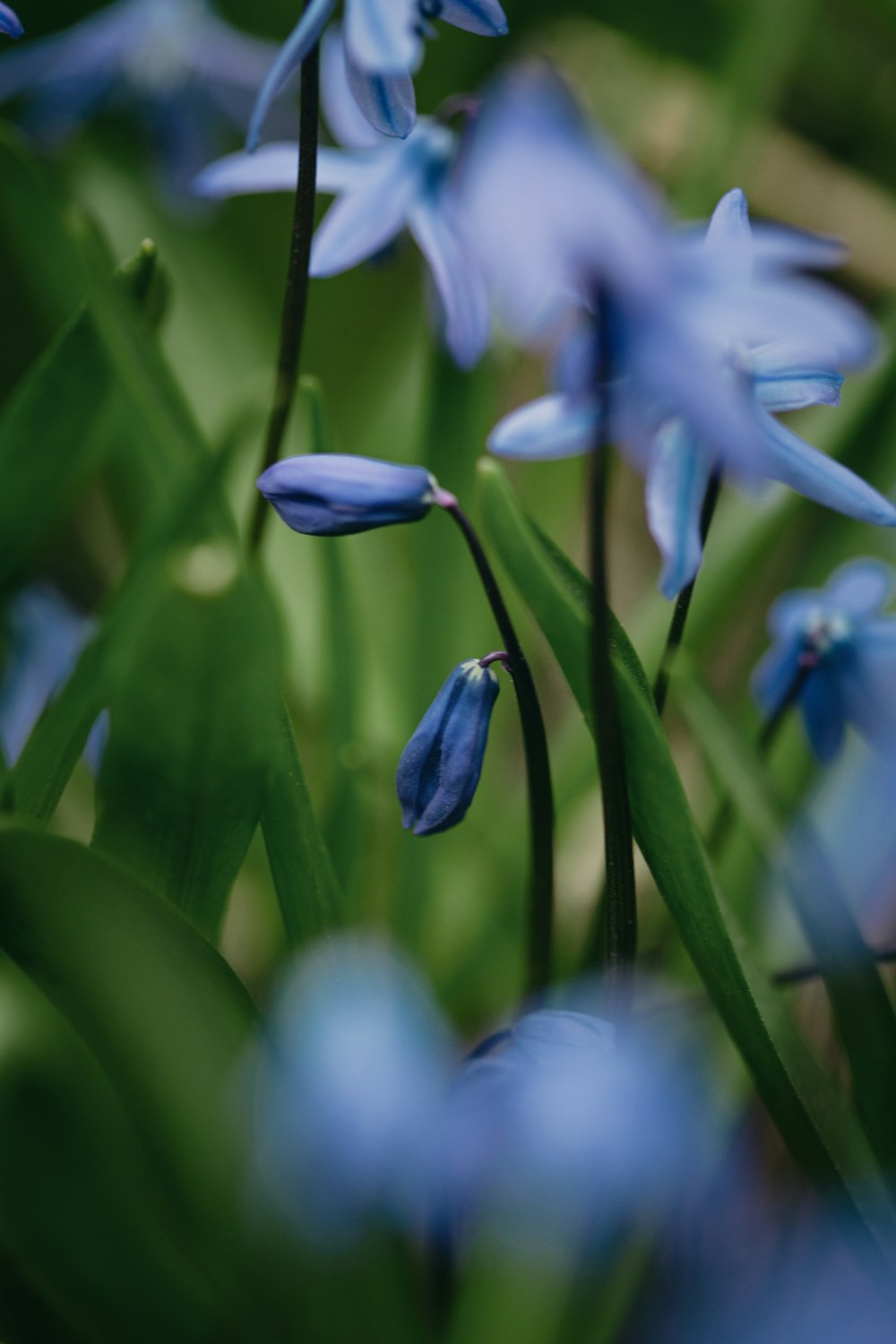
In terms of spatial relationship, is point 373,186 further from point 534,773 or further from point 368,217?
point 534,773

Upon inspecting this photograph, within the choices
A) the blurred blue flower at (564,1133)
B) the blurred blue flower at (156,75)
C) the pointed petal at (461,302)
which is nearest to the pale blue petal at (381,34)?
the pointed petal at (461,302)

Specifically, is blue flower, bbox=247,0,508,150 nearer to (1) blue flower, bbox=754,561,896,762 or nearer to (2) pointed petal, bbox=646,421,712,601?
(2) pointed petal, bbox=646,421,712,601

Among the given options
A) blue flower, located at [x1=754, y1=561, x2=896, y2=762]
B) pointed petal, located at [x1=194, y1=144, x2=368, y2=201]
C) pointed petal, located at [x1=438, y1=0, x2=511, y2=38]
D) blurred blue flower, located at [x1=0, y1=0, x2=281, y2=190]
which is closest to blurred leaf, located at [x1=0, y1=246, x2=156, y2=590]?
pointed petal, located at [x1=194, y1=144, x2=368, y2=201]

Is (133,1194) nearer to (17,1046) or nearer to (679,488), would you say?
(17,1046)

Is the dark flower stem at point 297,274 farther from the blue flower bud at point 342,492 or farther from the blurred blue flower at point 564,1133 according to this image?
the blurred blue flower at point 564,1133

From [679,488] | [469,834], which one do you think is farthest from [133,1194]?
[469,834]

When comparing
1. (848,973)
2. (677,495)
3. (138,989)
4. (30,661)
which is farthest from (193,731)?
(30,661)

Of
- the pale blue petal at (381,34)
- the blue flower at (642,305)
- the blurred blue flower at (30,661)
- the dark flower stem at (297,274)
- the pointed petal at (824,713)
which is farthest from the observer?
the blurred blue flower at (30,661)

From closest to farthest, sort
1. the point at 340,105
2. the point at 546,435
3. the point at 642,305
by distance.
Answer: the point at 642,305 → the point at 546,435 → the point at 340,105
